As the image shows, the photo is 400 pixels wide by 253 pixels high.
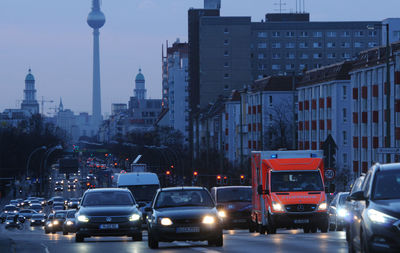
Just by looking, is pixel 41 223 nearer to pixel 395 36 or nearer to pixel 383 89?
pixel 383 89

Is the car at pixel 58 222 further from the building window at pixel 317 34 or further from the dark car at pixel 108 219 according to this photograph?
the building window at pixel 317 34

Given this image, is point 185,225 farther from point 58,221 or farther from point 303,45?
point 303,45

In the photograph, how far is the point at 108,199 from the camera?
85.4 ft

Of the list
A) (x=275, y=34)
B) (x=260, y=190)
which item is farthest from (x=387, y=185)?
(x=275, y=34)

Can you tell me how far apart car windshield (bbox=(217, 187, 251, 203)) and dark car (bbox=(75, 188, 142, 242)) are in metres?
12.3

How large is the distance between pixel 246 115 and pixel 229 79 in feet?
102

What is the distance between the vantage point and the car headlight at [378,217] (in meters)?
12.7

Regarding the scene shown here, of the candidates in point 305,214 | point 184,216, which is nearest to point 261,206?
point 305,214

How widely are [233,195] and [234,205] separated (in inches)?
24.9

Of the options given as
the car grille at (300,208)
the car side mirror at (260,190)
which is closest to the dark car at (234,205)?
the car side mirror at (260,190)

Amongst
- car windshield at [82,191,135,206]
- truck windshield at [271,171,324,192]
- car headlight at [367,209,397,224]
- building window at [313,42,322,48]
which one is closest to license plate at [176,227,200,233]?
car windshield at [82,191,135,206]

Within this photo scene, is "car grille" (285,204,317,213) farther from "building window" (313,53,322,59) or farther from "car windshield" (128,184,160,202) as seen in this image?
"building window" (313,53,322,59)

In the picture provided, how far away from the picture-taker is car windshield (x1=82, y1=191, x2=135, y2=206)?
85.0 ft

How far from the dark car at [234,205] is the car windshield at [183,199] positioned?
Result: 14.0 metres
